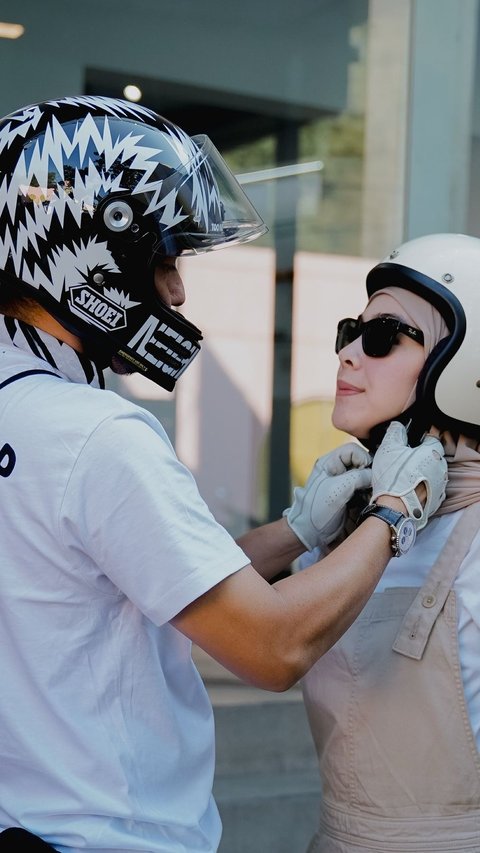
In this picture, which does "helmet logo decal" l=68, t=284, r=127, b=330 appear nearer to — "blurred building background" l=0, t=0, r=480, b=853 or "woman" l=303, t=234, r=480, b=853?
"woman" l=303, t=234, r=480, b=853

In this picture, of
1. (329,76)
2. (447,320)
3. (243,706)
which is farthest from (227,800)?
(329,76)

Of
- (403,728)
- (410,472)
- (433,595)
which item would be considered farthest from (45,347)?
(403,728)

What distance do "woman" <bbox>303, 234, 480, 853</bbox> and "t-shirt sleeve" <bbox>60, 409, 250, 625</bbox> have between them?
19.5 inches

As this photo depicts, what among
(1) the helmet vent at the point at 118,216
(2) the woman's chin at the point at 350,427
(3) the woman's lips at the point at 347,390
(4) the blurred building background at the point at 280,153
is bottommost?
(2) the woman's chin at the point at 350,427

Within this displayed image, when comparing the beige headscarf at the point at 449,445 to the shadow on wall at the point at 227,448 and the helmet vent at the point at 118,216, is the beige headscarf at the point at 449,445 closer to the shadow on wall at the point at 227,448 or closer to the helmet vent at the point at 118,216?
the helmet vent at the point at 118,216

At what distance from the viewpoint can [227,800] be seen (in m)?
4.13

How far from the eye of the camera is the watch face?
1.74 m

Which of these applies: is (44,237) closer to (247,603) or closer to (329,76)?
(247,603)

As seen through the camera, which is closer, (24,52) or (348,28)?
(24,52)

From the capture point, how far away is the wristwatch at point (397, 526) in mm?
1732

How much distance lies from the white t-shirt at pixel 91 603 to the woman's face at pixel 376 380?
713mm

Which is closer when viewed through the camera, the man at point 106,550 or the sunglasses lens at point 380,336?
the man at point 106,550

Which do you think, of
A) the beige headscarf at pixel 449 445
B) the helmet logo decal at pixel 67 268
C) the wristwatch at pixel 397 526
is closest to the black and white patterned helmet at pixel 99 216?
the helmet logo decal at pixel 67 268

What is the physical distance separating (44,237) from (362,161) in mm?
3902
